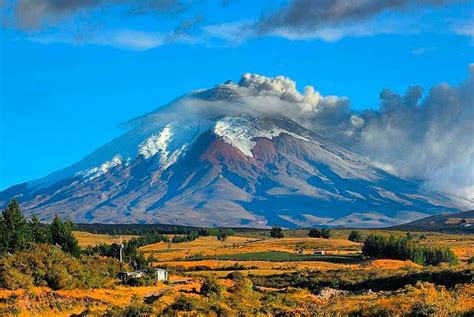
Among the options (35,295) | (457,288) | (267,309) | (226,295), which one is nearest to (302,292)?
(226,295)

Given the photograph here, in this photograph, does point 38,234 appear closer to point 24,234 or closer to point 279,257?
point 24,234

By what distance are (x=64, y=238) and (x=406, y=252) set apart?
49.2 m

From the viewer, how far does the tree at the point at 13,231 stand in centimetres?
7637

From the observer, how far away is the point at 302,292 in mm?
61281

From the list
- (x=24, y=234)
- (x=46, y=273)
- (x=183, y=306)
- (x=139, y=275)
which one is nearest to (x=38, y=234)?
(x=24, y=234)

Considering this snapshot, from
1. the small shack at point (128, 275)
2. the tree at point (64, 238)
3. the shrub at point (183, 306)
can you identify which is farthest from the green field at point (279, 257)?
the shrub at point (183, 306)

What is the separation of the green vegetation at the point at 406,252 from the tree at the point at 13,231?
52.8m

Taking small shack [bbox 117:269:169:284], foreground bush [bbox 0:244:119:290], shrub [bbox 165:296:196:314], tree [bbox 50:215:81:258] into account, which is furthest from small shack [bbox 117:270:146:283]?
shrub [bbox 165:296:196:314]

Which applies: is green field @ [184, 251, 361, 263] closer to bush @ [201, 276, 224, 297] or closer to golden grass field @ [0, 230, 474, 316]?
golden grass field @ [0, 230, 474, 316]

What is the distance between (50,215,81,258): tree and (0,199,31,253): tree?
4321 mm

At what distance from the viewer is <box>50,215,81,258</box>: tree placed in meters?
86.3

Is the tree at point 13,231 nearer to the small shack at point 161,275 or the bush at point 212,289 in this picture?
the small shack at point 161,275

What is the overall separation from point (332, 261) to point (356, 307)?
7280 centimetres

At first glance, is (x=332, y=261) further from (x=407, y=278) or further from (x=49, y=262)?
(x=49, y=262)
